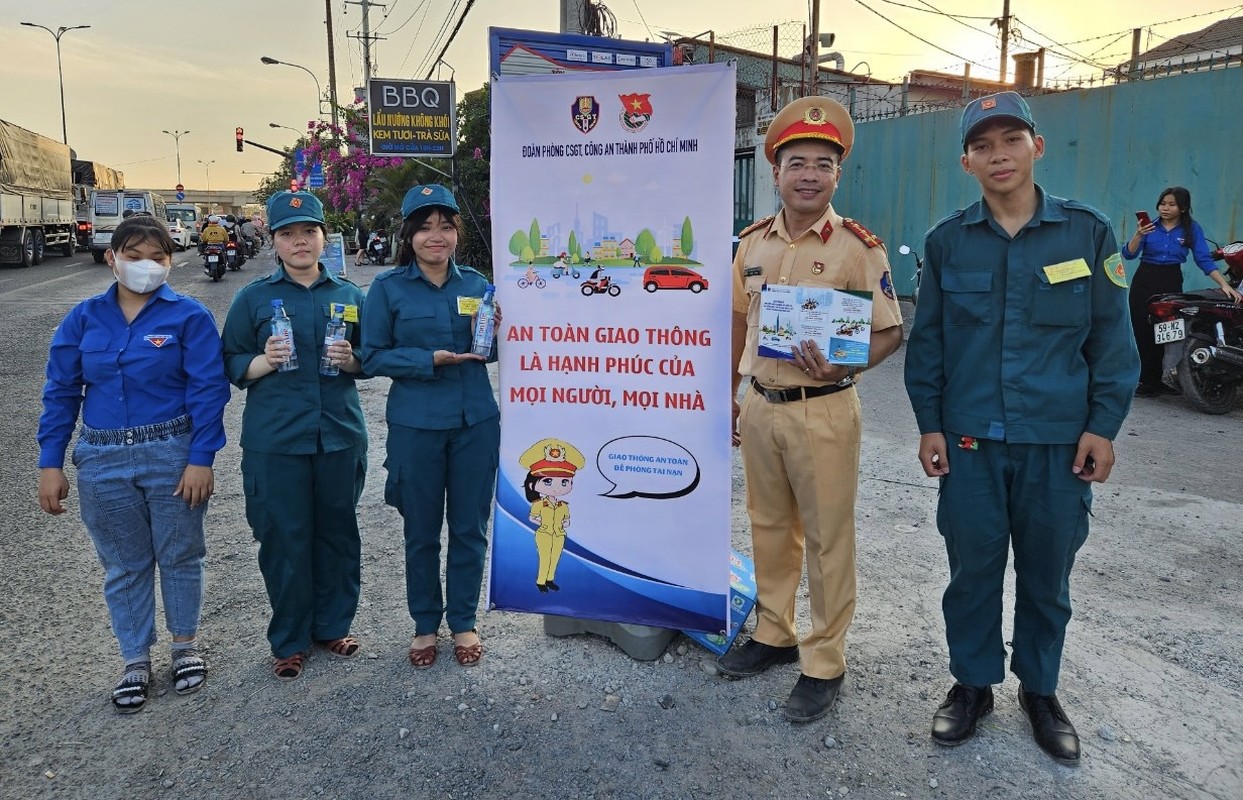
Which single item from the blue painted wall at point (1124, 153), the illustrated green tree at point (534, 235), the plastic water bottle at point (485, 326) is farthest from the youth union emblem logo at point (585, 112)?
the blue painted wall at point (1124, 153)

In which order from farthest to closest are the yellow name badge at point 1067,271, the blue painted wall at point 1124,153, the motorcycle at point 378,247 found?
the motorcycle at point 378,247 < the blue painted wall at point 1124,153 < the yellow name badge at point 1067,271

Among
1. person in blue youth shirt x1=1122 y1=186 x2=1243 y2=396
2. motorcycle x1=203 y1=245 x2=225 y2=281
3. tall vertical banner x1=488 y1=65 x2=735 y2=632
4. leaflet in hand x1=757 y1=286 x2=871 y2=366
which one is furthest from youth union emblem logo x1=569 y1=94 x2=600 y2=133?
motorcycle x1=203 y1=245 x2=225 y2=281

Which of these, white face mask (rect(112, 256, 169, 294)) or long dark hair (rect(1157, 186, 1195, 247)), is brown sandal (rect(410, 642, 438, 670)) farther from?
long dark hair (rect(1157, 186, 1195, 247))

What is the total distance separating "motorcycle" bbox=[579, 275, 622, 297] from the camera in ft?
9.86

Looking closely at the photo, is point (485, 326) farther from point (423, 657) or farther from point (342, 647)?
point (342, 647)

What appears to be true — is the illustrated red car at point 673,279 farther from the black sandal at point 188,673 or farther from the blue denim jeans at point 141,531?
the black sandal at point 188,673

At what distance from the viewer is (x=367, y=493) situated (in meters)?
5.25

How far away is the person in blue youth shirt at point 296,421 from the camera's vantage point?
3061mm

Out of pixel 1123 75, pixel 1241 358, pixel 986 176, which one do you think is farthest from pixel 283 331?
pixel 1123 75

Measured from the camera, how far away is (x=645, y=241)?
296cm

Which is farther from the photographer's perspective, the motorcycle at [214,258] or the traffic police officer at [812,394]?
the motorcycle at [214,258]

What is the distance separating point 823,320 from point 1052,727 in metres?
1.50

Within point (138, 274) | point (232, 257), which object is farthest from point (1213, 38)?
point (138, 274)

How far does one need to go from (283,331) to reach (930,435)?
225cm
